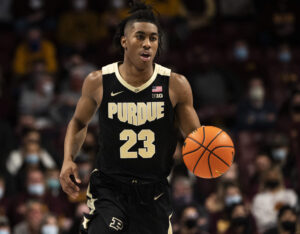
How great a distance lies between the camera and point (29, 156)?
9.30 metres

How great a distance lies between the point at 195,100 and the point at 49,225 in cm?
361

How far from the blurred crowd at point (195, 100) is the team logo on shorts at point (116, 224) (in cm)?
336

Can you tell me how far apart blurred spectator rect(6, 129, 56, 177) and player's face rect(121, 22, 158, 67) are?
4741 mm

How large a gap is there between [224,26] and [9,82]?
12.7 feet

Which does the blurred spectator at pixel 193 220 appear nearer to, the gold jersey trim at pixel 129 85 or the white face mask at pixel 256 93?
the white face mask at pixel 256 93

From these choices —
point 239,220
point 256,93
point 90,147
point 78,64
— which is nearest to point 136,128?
point 239,220

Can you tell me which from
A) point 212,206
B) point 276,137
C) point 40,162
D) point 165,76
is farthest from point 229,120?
point 165,76

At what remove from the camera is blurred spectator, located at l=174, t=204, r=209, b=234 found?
7953mm

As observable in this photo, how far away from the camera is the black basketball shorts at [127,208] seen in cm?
472

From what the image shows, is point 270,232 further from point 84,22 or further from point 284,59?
point 84,22

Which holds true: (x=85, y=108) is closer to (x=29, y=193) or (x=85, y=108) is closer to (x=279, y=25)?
(x=29, y=193)

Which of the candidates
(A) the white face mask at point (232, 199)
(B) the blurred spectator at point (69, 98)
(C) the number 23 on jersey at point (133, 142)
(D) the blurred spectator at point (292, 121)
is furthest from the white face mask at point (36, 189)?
(C) the number 23 on jersey at point (133, 142)

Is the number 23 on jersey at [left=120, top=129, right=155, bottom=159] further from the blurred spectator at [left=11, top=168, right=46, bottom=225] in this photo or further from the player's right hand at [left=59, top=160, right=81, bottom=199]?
the blurred spectator at [left=11, top=168, right=46, bottom=225]

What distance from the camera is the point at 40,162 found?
9305 mm
